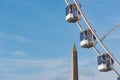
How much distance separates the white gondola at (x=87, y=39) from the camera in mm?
45469

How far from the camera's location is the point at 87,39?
45.8 meters

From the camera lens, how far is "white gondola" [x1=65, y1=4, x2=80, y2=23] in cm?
4591

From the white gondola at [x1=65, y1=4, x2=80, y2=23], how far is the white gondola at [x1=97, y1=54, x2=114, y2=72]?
4.34 m

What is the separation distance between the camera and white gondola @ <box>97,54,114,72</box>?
146 feet

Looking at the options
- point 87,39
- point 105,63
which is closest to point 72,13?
point 87,39

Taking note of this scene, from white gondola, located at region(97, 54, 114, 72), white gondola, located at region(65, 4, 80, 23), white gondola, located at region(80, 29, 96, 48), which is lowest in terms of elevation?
white gondola, located at region(97, 54, 114, 72)

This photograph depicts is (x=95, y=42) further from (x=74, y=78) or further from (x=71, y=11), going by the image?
(x=74, y=78)

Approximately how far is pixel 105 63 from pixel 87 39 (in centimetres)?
306

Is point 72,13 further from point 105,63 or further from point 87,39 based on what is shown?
point 105,63

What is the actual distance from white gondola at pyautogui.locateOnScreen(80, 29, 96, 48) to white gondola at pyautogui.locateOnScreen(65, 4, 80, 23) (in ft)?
5.18

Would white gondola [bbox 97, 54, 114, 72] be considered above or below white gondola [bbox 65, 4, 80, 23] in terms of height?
below

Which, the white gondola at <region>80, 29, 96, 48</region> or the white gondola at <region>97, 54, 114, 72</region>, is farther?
the white gondola at <region>80, 29, 96, 48</region>

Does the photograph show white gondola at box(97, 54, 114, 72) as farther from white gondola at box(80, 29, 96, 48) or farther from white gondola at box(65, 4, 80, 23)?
white gondola at box(65, 4, 80, 23)

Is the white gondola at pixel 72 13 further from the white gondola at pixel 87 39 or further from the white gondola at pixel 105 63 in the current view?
the white gondola at pixel 105 63
